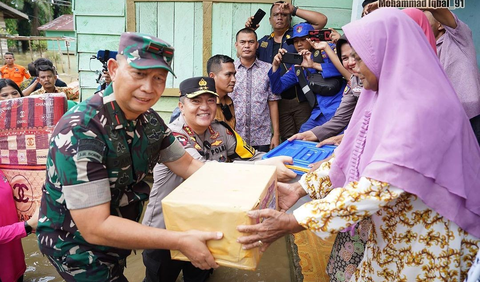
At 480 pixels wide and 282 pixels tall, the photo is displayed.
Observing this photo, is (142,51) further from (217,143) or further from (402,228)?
(402,228)

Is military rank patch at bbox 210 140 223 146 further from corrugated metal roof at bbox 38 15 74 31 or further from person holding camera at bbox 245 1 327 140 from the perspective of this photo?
corrugated metal roof at bbox 38 15 74 31

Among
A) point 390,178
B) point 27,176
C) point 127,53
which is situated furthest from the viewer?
point 27,176

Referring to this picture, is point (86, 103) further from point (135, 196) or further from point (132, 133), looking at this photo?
point (135, 196)

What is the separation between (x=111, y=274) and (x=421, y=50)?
1793 millimetres

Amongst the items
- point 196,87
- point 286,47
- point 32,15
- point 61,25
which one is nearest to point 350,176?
point 196,87

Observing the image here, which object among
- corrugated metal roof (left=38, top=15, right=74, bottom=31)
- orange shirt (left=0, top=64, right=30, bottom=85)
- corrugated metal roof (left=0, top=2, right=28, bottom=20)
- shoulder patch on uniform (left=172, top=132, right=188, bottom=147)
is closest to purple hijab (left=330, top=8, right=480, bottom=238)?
shoulder patch on uniform (left=172, top=132, right=188, bottom=147)

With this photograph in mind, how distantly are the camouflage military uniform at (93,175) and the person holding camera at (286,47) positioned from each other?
253cm

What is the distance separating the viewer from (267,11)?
4.47 meters

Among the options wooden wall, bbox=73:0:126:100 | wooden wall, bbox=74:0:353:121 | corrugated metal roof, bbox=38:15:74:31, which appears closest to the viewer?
wooden wall, bbox=74:0:353:121

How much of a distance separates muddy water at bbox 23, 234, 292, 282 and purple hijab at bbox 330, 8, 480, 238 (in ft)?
6.76

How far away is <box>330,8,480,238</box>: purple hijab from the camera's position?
53.1 inches

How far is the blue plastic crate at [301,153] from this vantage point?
254 cm

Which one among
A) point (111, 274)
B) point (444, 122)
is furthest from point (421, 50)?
point (111, 274)

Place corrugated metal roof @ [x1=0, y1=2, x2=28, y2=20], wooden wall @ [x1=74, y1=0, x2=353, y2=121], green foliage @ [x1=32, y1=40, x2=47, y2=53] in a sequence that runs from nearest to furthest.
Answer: wooden wall @ [x1=74, y1=0, x2=353, y2=121], corrugated metal roof @ [x1=0, y1=2, x2=28, y2=20], green foliage @ [x1=32, y1=40, x2=47, y2=53]
